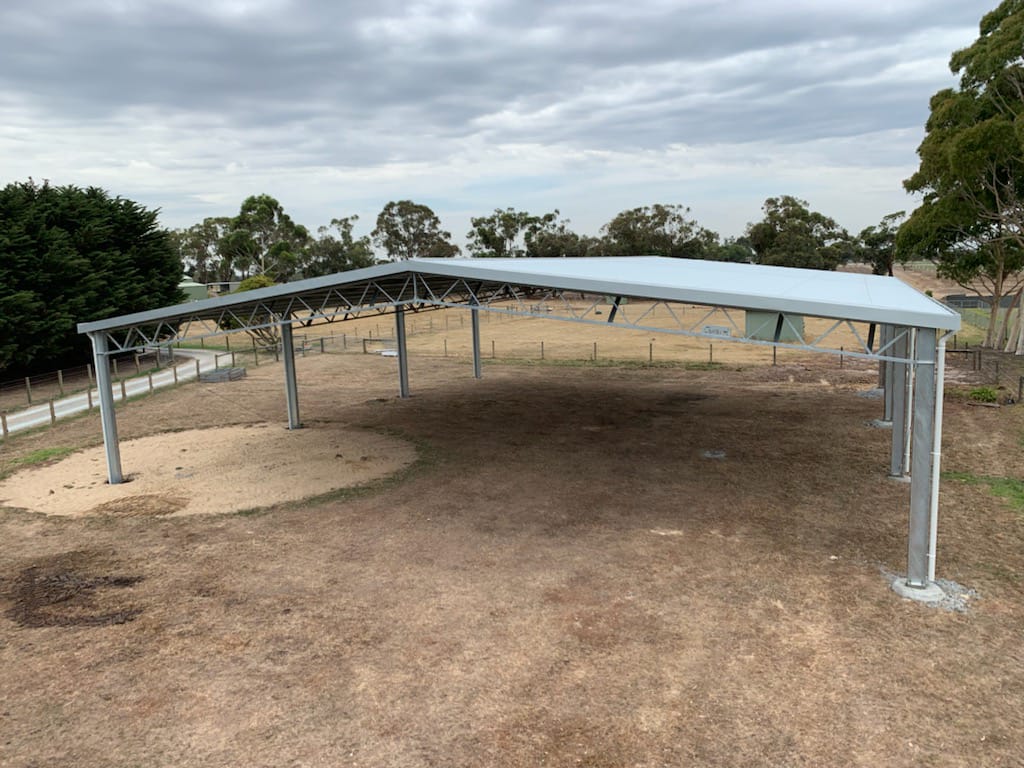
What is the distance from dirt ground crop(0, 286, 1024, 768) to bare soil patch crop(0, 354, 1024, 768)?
0.13ft

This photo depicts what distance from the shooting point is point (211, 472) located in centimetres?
1716

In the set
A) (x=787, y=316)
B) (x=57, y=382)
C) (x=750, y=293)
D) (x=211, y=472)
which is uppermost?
(x=750, y=293)

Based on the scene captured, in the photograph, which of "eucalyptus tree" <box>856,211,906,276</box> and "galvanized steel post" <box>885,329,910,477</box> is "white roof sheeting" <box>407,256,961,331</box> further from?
"eucalyptus tree" <box>856,211,906,276</box>

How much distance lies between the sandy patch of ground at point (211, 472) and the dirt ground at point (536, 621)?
0.44 metres

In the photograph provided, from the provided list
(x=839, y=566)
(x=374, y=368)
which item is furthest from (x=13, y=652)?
(x=374, y=368)

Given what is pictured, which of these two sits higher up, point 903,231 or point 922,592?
point 903,231

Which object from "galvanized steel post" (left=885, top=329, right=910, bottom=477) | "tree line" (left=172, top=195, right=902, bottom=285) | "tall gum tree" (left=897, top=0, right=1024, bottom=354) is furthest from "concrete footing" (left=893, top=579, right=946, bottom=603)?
"tree line" (left=172, top=195, right=902, bottom=285)

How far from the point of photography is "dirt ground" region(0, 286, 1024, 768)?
6.98 metres

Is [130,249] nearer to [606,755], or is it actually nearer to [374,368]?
[374,368]

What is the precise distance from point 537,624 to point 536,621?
0.26 ft

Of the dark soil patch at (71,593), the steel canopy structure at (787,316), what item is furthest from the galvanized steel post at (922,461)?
the dark soil patch at (71,593)

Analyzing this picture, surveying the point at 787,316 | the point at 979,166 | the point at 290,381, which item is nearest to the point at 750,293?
the point at 787,316

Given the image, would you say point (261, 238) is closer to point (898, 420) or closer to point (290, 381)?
point (290, 381)

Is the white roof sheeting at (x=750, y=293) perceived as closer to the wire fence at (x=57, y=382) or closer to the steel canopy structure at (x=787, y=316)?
the steel canopy structure at (x=787, y=316)
